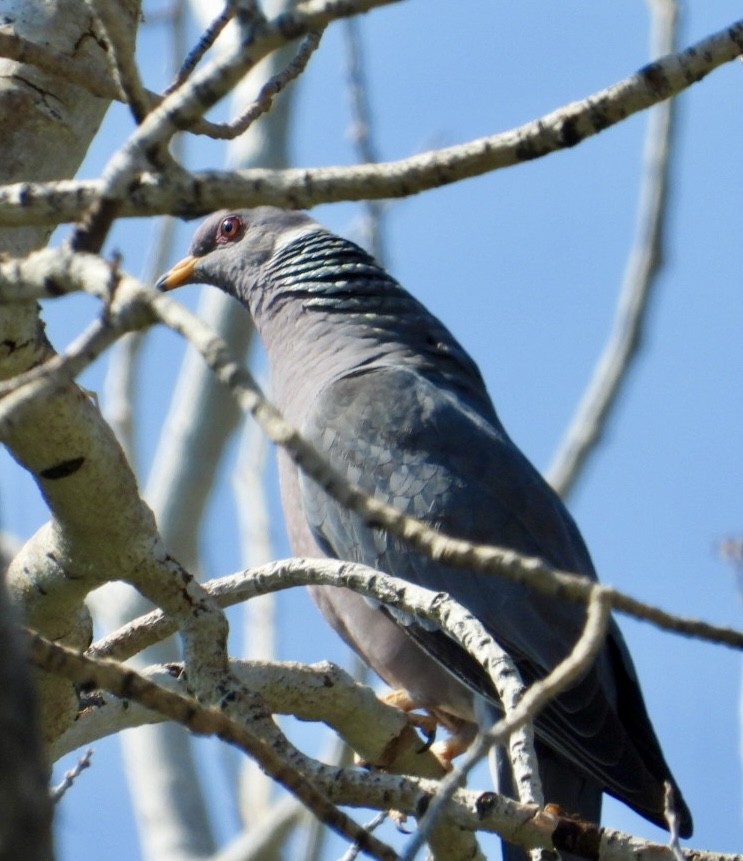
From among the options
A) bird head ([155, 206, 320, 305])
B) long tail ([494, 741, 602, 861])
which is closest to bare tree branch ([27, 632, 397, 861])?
long tail ([494, 741, 602, 861])

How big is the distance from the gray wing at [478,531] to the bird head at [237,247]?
3.23 feet

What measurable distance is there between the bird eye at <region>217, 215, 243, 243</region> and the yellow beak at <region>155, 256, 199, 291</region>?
170 mm

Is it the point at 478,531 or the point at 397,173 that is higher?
the point at 478,531

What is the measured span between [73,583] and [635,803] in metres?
2.00

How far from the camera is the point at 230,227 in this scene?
5609 mm

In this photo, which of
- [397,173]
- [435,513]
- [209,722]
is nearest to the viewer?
[397,173]

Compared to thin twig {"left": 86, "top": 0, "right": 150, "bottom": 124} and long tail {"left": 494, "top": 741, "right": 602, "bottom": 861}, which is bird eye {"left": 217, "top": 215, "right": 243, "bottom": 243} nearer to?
long tail {"left": 494, "top": 741, "right": 602, "bottom": 861}

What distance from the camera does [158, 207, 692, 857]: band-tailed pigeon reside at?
13.4 ft

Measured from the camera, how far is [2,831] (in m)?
0.90

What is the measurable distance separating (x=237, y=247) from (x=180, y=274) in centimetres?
33

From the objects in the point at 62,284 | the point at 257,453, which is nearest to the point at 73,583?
the point at 62,284

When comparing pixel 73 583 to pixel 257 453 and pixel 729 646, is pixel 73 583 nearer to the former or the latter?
pixel 729 646

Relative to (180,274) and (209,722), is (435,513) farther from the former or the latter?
(209,722)

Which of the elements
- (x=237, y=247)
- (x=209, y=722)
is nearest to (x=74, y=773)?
(x=209, y=722)
